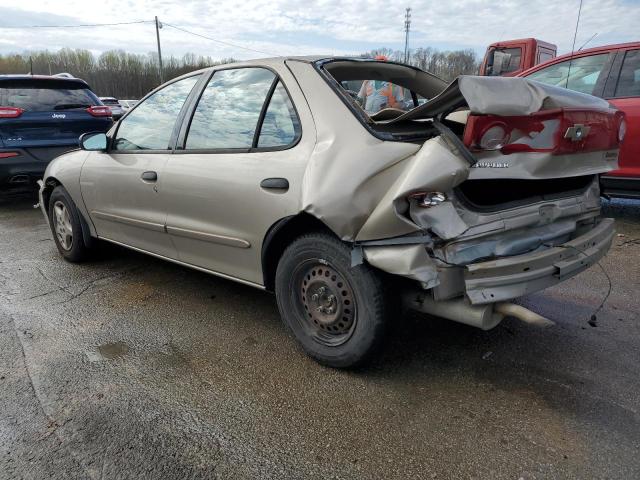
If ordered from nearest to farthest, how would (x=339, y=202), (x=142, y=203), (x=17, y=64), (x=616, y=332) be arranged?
1. (x=339, y=202)
2. (x=616, y=332)
3. (x=142, y=203)
4. (x=17, y=64)

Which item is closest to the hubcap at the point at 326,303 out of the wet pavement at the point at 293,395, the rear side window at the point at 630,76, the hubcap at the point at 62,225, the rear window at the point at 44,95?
the wet pavement at the point at 293,395

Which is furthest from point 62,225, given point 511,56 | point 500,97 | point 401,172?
point 511,56

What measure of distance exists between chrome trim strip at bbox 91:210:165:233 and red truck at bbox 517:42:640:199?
13.9 ft

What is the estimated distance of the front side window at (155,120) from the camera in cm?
346

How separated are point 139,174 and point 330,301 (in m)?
1.84

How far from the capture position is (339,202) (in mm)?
2320

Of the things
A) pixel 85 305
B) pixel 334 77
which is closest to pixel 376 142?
pixel 334 77

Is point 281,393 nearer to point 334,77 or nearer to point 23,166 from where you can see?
point 334,77

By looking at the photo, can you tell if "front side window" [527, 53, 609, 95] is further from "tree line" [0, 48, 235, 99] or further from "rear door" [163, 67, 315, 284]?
"tree line" [0, 48, 235, 99]

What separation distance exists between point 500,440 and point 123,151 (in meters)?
3.25

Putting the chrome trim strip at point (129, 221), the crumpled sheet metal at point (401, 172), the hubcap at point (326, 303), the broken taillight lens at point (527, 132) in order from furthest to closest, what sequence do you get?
1. the chrome trim strip at point (129, 221)
2. the hubcap at point (326, 303)
3. the broken taillight lens at point (527, 132)
4. the crumpled sheet metal at point (401, 172)

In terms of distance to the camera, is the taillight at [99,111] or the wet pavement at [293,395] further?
the taillight at [99,111]

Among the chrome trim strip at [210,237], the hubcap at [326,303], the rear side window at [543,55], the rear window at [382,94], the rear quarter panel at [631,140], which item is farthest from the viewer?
the rear side window at [543,55]

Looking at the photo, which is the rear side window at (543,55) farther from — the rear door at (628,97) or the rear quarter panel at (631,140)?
the rear quarter panel at (631,140)
